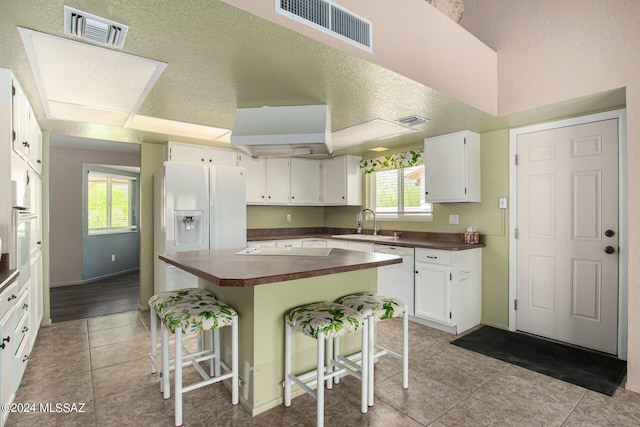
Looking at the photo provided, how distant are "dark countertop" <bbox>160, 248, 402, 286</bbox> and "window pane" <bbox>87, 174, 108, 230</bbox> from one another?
4660 millimetres

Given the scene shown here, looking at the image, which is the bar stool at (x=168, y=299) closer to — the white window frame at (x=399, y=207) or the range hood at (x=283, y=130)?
the range hood at (x=283, y=130)

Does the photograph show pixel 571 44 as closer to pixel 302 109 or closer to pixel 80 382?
pixel 302 109

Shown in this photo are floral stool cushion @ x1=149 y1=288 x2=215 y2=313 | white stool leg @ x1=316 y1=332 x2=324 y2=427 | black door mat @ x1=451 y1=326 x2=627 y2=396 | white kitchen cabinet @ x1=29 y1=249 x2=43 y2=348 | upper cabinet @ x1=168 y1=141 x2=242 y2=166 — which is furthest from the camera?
upper cabinet @ x1=168 y1=141 x2=242 y2=166

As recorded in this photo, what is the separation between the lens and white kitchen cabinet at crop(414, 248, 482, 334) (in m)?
3.39

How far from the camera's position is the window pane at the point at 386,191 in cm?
473

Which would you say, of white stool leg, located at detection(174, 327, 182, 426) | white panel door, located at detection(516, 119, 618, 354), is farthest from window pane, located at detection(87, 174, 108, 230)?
white panel door, located at detection(516, 119, 618, 354)

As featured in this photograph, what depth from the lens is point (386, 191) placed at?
484cm

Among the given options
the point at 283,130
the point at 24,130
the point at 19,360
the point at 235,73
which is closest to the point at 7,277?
the point at 19,360

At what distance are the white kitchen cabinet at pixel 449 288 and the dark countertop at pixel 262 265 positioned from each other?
1.25m

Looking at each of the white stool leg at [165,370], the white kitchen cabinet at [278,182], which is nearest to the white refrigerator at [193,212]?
the white kitchen cabinet at [278,182]

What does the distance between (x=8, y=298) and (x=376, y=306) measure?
2031mm

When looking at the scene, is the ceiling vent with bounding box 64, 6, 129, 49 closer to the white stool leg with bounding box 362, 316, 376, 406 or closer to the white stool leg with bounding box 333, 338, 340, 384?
the white stool leg with bounding box 362, 316, 376, 406

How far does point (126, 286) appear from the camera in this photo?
568 centimetres

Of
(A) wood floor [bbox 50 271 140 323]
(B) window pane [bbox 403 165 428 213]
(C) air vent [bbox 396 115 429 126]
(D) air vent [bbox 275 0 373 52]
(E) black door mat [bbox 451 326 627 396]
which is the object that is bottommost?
(A) wood floor [bbox 50 271 140 323]
